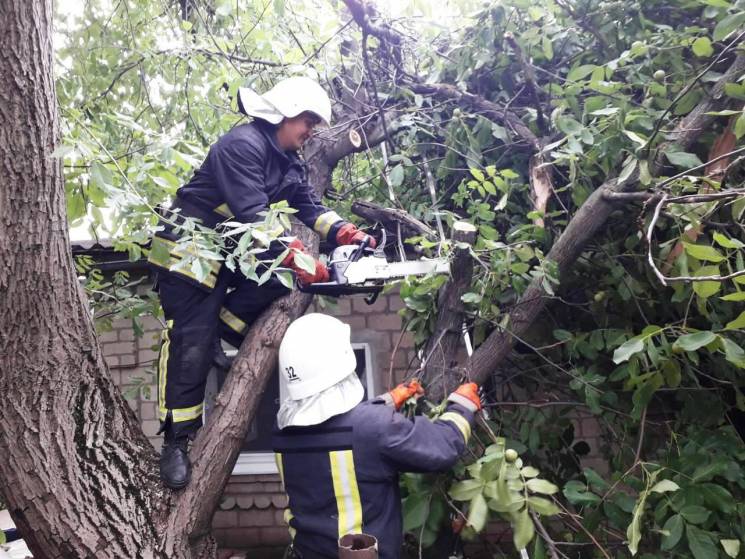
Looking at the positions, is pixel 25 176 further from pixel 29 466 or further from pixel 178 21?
pixel 178 21

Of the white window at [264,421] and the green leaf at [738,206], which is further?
the white window at [264,421]

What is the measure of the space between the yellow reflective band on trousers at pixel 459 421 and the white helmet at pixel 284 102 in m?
1.39

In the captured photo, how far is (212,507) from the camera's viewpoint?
2.12 m

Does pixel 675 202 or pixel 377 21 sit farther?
pixel 377 21

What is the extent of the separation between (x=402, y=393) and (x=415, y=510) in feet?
1.37

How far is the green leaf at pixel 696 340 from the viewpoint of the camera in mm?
1612

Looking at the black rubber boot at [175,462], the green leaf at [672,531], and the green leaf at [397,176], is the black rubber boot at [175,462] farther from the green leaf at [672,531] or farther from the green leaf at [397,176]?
the green leaf at [672,531]

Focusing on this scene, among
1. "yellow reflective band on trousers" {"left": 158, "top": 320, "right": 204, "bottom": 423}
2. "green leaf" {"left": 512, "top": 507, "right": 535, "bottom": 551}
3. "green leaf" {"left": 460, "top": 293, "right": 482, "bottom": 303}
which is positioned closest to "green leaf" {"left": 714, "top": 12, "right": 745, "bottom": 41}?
"green leaf" {"left": 460, "top": 293, "right": 482, "bottom": 303}

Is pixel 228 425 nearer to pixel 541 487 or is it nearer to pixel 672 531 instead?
pixel 541 487

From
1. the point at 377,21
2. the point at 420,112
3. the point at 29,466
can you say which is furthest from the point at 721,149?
the point at 29,466

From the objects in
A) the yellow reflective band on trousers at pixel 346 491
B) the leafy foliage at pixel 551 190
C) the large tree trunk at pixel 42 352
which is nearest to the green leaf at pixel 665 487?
the leafy foliage at pixel 551 190

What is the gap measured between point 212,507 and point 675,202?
1.98 m

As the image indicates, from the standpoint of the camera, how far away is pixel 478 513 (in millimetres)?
1693

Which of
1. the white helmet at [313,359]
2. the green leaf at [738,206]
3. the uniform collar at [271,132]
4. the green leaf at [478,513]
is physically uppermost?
the uniform collar at [271,132]
